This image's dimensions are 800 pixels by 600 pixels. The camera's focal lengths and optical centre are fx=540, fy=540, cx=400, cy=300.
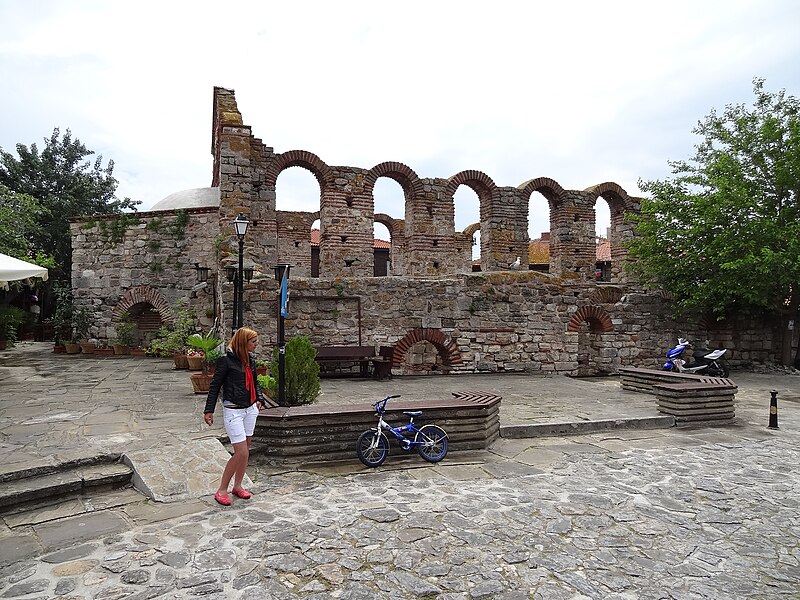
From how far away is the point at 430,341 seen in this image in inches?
496

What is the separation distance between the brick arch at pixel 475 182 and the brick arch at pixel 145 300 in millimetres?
8698

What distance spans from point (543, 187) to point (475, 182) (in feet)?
6.66

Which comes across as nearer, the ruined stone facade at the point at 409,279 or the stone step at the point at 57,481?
the stone step at the point at 57,481

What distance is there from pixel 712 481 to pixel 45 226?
2549cm

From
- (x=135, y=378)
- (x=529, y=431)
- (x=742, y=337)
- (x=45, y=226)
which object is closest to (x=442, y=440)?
(x=529, y=431)

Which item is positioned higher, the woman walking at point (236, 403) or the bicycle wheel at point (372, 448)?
the woman walking at point (236, 403)

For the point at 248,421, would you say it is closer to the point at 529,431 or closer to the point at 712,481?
the point at 529,431

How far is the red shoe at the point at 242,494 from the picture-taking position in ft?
15.2

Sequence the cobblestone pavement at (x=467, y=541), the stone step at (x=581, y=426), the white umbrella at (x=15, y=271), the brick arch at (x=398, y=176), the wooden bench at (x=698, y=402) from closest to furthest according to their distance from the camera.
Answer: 1. the cobblestone pavement at (x=467, y=541)
2. the stone step at (x=581, y=426)
3. the white umbrella at (x=15, y=271)
4. the wooden bench at (x=698, y=402)
5. the brick arch at (x=398, y=176)

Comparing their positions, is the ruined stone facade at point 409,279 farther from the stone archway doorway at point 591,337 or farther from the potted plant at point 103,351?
the potted plant at point 103,351

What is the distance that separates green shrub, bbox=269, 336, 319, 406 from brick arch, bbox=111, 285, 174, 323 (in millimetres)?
9870

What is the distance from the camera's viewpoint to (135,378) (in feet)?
35.0

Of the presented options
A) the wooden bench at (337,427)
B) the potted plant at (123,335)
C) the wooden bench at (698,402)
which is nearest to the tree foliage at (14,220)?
the potted plant at (123,335)

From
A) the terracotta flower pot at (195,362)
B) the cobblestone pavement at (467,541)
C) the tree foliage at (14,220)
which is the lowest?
the cobblestone pavement at (467,541)
